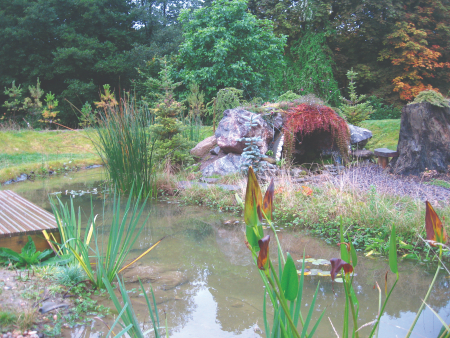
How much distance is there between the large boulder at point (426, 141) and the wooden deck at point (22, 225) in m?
5.76

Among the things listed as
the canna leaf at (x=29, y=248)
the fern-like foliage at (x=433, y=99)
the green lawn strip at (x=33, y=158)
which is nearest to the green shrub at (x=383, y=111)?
the fern-like foliage at (x=433, y=99)

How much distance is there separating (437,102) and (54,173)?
8.48 m

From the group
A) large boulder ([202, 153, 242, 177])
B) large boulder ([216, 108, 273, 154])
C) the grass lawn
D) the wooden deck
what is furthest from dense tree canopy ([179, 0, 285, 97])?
the wooden deck

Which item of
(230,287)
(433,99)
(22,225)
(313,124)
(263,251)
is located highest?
(433,99)

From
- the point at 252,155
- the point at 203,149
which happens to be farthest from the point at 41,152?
the point at 252,155

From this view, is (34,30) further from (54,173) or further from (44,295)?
(44,295)

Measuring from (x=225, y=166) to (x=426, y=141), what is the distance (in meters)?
3.60

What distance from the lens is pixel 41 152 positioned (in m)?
10.3

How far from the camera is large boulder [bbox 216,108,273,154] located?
658 cm

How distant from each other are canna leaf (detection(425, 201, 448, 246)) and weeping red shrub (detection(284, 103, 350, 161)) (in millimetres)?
5634

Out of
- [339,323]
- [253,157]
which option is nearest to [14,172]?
[253,157]

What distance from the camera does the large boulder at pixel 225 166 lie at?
6.39 m

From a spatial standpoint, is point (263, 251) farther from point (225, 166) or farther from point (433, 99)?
point (433, 99)

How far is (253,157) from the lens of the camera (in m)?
6.02
